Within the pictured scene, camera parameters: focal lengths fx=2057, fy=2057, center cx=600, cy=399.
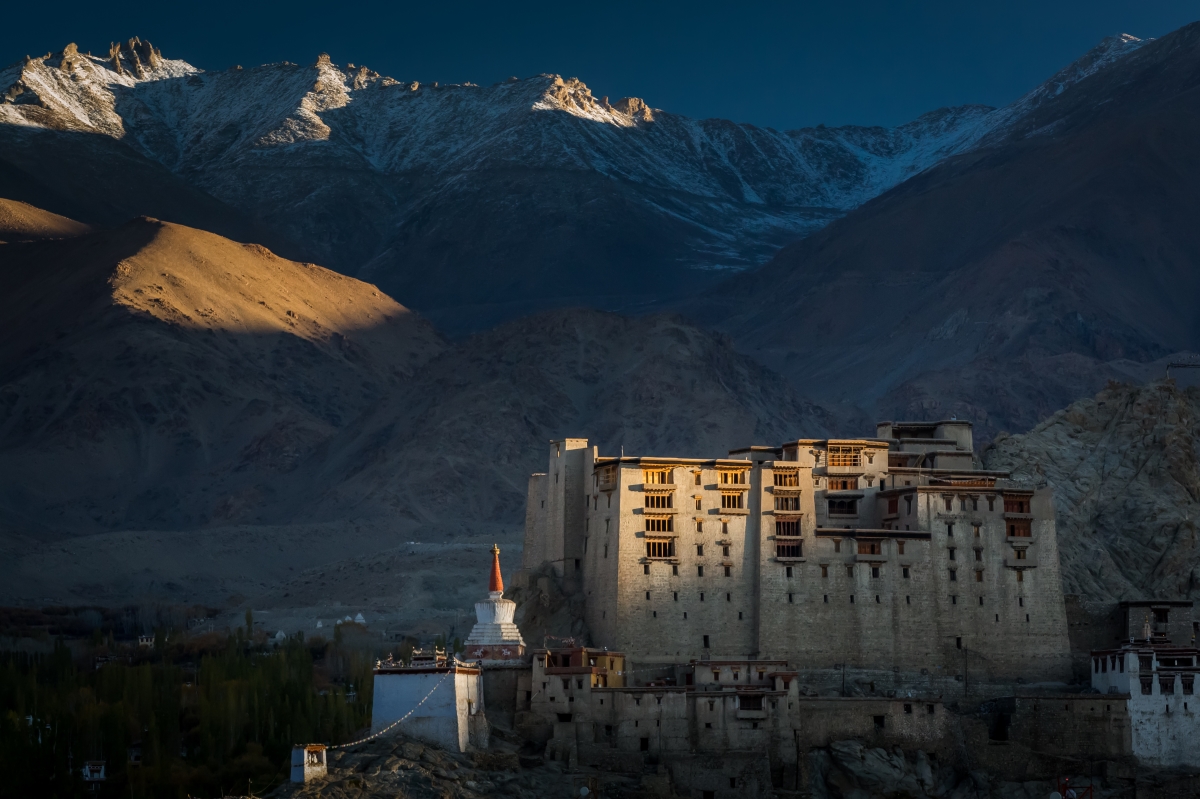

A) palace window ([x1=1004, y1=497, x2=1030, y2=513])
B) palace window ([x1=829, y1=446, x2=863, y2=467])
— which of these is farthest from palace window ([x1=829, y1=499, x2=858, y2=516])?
palace window ([x1=1004, y1=497, x2=1030, y2=513])

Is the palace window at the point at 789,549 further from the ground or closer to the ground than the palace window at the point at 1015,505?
closer to the ground

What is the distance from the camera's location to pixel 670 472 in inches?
3489

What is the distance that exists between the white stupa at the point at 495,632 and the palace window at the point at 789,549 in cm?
1239

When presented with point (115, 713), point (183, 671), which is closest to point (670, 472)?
point (115, 713)

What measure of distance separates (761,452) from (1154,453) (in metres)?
28.6

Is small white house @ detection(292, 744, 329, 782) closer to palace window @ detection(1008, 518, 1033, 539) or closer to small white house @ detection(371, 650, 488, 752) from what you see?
small white house @ detection(371, 650, 488, 752)

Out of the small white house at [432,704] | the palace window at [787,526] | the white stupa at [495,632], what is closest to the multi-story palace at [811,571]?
the palace window at [787,526]

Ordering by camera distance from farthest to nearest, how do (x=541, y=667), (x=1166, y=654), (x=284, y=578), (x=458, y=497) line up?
(x=458, y=497) < (x=284, y=578) < (x=1166, y=654) < (x=541, y=667)

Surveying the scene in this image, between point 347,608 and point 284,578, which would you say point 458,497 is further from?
point 347,608

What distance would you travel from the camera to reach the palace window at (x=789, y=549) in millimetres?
88438

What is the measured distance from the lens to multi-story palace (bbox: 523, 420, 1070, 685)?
87438 millimetres

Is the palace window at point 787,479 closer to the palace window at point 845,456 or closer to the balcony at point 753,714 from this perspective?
the palace window at point 845,456

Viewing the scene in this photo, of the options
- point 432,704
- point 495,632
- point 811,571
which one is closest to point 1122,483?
point 811,571

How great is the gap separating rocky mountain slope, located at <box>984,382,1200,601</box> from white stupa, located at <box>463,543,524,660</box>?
30906 millimetres
